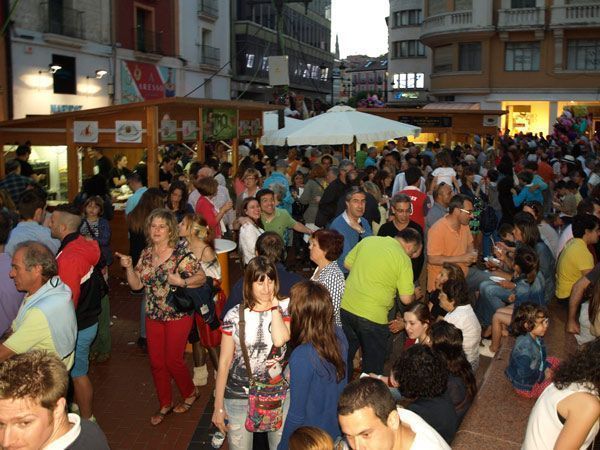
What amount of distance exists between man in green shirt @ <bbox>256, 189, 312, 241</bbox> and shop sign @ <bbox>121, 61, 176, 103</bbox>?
18.4 meters

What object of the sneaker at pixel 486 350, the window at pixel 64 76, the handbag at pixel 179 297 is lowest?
the sneaker at pixel 486 350

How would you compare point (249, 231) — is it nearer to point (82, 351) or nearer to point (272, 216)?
point (272, 216)

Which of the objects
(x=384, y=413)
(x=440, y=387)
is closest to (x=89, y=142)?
(x=440, y=387)

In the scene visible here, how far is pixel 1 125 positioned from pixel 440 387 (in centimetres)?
973

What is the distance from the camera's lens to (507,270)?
→ 7.87 meters

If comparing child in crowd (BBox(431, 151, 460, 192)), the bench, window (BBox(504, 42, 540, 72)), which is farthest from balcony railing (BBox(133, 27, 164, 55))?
the bench

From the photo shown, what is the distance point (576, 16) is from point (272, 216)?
103ft

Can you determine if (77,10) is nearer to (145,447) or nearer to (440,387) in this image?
(145,447)

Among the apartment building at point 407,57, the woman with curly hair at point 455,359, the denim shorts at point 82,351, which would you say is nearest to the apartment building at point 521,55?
the apartment building at point 407,57

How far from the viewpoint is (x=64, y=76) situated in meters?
21.6

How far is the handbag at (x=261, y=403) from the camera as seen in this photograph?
4.18 metres

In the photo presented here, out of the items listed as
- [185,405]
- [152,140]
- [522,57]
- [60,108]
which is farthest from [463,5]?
[185,405]

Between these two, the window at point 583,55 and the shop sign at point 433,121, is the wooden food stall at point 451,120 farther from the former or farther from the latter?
the window at point 583,55

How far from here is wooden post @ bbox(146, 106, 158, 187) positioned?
1029 centimetres
